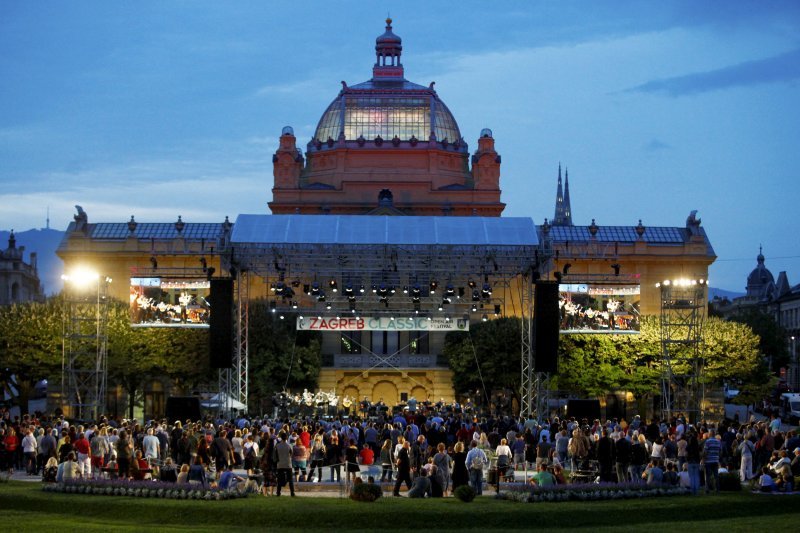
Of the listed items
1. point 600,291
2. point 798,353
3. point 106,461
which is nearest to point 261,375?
point 600,291

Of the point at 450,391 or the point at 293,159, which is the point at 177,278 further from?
the point at 293,159

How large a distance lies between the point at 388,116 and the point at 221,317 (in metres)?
68.7

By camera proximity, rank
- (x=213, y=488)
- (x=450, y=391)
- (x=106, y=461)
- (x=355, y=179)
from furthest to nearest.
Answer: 1. (x=355, y=179)
2. (x=450, y=391)
3. (x=106, y=461)
4. (x=213, y=488)

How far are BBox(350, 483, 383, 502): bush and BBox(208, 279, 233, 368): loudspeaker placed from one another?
20.9 meters

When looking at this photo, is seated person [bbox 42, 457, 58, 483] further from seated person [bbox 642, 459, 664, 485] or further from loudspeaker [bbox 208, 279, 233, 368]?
loudspeaker [bbox 208, 279, 233, 368]

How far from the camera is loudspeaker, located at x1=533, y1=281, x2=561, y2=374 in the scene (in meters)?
53.1

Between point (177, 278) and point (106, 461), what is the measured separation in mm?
22278

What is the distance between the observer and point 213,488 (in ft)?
110

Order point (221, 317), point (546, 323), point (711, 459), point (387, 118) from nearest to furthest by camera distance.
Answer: point (711, 459)
point (221, 317)
point (546, 323)
point (387, 118)

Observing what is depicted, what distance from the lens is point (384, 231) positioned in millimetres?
59219

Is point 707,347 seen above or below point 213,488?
above

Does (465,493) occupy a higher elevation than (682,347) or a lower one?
lower

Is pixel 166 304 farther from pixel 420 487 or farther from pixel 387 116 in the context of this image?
pixel 387 116

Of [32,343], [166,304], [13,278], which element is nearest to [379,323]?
[166,304]
